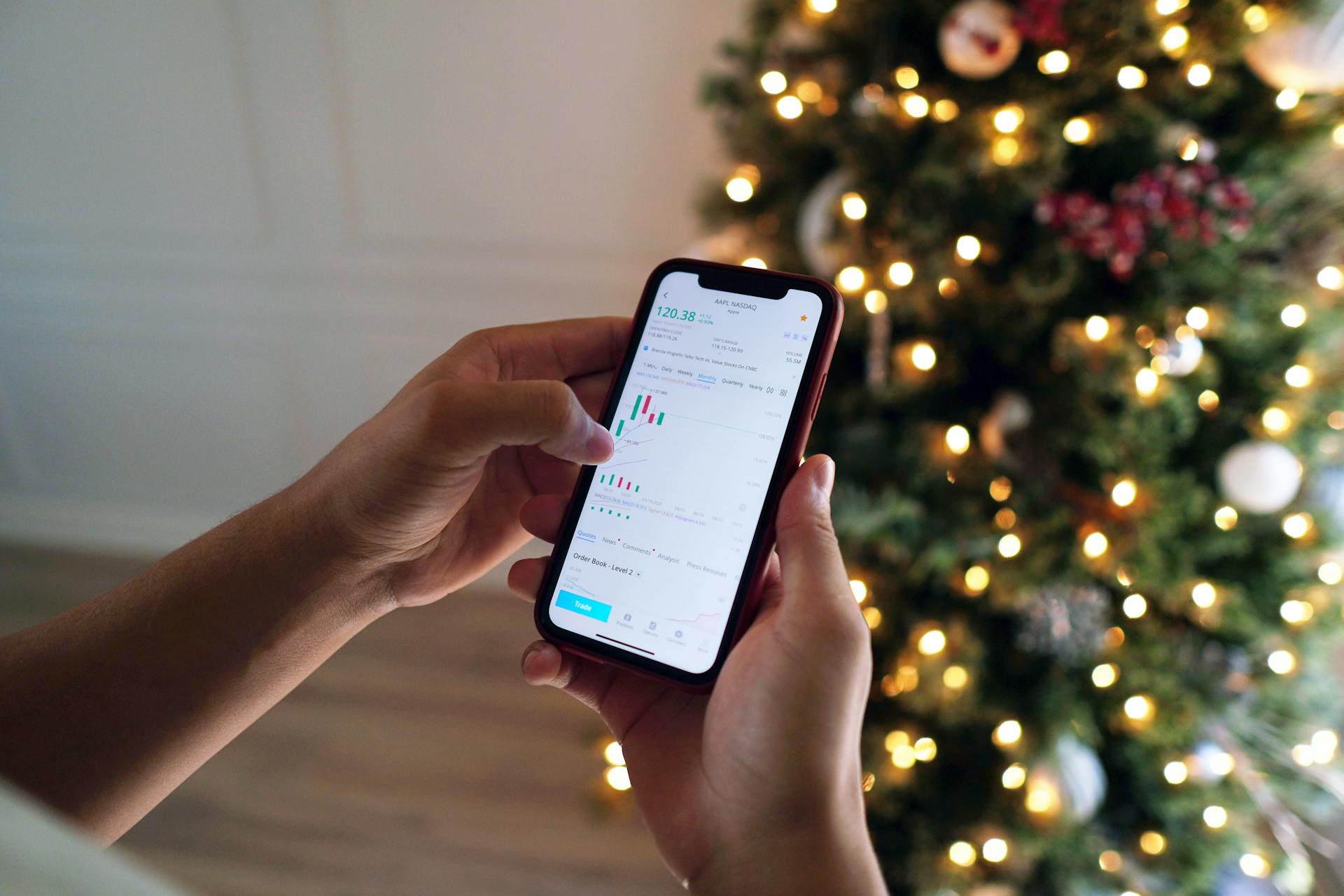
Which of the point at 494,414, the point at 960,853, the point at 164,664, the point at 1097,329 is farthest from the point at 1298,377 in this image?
the point at 164,664

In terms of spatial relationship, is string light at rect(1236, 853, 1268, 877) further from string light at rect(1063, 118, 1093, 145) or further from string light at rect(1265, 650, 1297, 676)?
string light at rect(1063, 118, 1093, 145)

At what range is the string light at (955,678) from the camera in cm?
96

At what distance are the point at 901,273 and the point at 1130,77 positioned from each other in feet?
1.13

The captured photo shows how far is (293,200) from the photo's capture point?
1.68m

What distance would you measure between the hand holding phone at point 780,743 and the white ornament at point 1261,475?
0.63m

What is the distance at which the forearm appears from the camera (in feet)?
1.83

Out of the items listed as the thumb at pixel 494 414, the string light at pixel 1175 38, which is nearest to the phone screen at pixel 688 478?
the thumb at pixel 494 414

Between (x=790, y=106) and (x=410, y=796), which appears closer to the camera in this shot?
(x=790, y=106)

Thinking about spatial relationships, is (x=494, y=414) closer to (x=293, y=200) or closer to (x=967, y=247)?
(x=967, y=247)

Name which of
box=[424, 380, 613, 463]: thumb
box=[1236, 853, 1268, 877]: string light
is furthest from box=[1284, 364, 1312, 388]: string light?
box=[424, 380, 613, 463]: thumb

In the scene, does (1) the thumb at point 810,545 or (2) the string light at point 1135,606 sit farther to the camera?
(2) the string light at point 1135,606

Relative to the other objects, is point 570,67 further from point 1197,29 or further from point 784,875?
point 784,875

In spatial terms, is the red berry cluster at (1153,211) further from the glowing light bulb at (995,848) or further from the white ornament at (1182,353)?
the glowing light bulb at (995,848)

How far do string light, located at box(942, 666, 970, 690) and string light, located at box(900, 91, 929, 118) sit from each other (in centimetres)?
70
